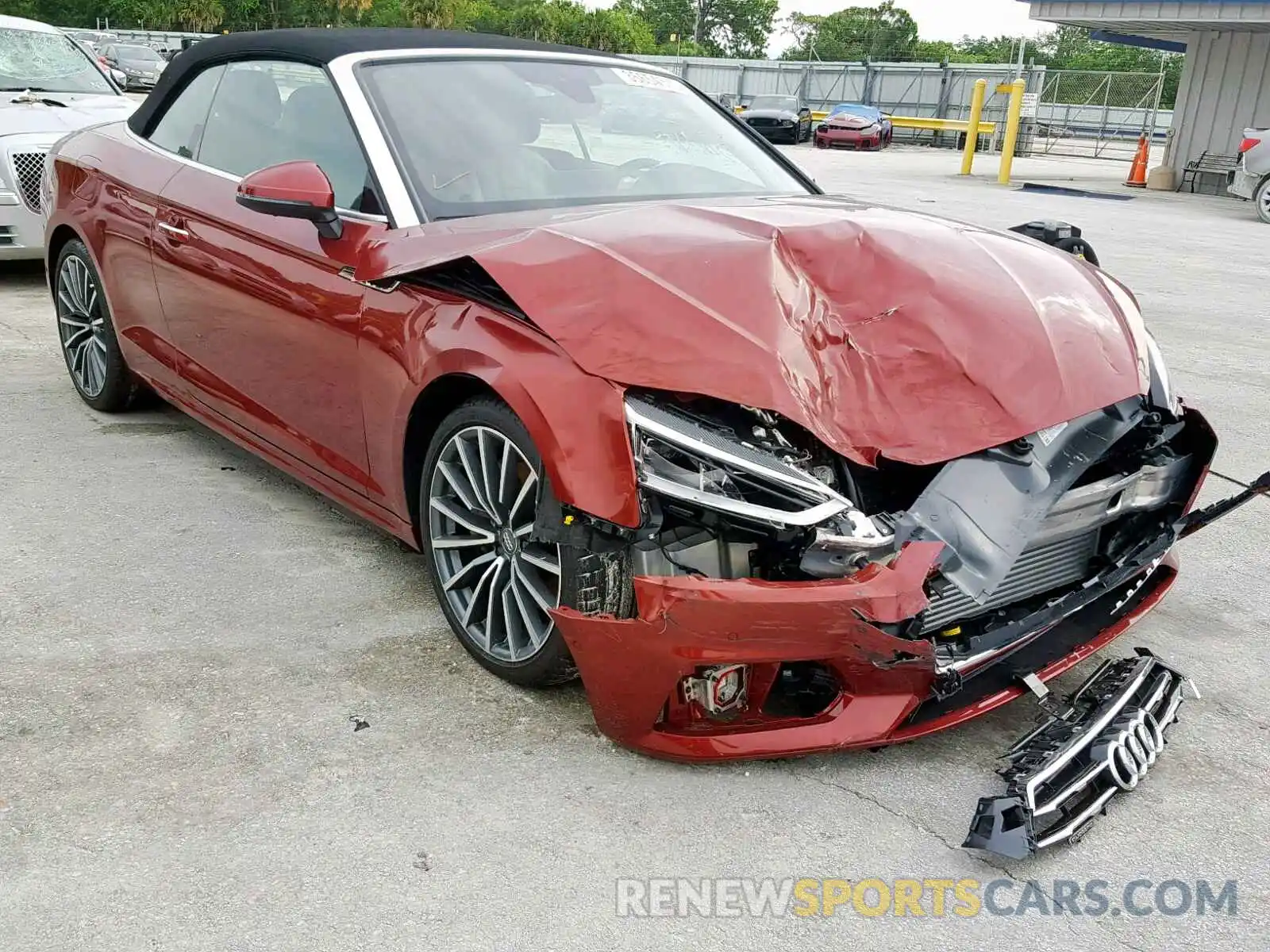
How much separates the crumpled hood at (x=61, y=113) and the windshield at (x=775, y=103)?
23867 millimetres

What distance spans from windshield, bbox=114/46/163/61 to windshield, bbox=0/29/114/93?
101 ft

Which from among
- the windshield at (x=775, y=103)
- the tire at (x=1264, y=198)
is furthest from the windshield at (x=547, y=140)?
the windshield at (x=775, y=103)

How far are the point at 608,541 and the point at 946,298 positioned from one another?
1.06 m

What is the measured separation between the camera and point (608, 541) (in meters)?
2.58

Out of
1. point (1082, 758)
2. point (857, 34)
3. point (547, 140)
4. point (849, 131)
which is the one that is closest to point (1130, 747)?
point (1082, 758)

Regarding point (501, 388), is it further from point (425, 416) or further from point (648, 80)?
point (648, 80)

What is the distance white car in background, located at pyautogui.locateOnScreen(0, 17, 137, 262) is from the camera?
762cm

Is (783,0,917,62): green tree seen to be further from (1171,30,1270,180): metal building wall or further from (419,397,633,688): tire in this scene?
(419,397,633,688): tire

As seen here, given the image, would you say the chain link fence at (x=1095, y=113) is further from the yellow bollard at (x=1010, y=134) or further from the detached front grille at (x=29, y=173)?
the detached front grille at (x=29, y=173)

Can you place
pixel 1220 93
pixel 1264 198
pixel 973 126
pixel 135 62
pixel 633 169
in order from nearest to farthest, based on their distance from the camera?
pixel 633 169 < pixel 1264 198 < pixel 1220 93 < pixel 973 126 < pixel 135 62

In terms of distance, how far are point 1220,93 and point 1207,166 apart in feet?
4.13

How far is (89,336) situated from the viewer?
522 cm

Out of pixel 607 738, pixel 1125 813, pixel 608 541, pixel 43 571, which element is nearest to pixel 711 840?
pixel 607 738

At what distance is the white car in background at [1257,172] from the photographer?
1591 centimetres
